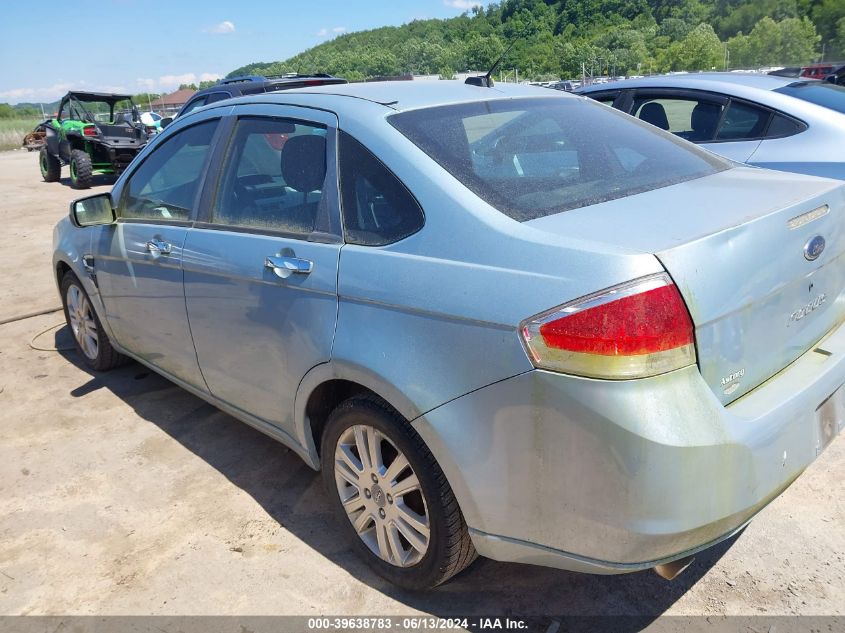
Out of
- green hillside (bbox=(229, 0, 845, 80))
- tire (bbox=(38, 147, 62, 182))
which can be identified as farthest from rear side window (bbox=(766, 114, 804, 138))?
green hillside (bbox=(229, 0, 845, 80))

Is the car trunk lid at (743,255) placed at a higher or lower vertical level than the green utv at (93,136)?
lower

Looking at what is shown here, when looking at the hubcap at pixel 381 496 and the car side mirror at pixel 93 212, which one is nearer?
the hubcap at pixel 381 496

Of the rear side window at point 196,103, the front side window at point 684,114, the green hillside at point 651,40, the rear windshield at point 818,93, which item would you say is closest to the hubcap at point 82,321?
the front side window at point 684,114

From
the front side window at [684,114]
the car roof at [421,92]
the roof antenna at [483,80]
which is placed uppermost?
the roof antenna at [483,80]

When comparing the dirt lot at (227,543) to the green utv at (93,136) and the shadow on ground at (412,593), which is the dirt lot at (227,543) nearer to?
the shadow on ground at (412,593)

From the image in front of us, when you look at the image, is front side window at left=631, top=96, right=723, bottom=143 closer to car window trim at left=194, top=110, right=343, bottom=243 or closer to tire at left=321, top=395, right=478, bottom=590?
car window trim at left=194, top=110, right=343, bottom=243

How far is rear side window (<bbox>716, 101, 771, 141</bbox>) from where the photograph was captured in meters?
4.94

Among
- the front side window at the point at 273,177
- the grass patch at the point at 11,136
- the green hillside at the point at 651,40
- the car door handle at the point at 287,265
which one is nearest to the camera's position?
the car door handle at the point at 287,265

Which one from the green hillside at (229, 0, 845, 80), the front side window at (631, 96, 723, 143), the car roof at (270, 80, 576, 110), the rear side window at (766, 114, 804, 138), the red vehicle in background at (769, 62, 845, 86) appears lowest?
the rear side window at (766, 114, 804, 138)

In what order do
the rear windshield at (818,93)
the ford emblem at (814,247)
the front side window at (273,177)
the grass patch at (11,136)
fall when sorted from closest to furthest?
the ford emblem at (814,247)
the front side window at (273,177)
the rear windshield at (818,93)
the grass patch at (11,136)

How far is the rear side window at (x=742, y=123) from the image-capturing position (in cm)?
494

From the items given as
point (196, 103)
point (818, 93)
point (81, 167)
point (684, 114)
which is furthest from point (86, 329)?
point (81, 167)

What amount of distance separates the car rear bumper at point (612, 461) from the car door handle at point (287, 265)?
2.41 ft

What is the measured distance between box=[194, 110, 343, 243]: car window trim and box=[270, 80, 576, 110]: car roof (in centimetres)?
16
